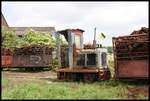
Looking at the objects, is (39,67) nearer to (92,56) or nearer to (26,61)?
(26,61)

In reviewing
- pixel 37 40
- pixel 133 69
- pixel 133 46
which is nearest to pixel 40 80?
pixel 133 69

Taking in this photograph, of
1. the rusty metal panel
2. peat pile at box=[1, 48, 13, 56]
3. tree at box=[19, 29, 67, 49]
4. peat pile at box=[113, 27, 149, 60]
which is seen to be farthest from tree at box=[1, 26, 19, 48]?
the rusty metal panel

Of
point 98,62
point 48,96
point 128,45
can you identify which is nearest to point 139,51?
point 128,45

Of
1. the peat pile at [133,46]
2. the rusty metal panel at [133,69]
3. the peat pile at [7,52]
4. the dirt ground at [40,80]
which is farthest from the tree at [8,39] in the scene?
the rusty metal panel at [133,69]

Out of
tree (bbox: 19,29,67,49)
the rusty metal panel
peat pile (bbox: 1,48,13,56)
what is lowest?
the rusty metal panel

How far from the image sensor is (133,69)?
34.4 feet

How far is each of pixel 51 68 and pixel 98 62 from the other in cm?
1063

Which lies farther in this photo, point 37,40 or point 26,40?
point 26,40

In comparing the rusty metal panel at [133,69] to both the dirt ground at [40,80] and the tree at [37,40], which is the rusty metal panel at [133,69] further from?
the tree at [37,40]

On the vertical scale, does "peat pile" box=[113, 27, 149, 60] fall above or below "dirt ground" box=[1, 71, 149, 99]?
above

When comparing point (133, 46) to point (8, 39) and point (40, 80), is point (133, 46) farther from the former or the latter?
point (8, 39)

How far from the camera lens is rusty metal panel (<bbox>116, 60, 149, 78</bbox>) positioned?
10242 mm

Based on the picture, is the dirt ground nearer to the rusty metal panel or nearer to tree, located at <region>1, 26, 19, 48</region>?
the rusty metal panel

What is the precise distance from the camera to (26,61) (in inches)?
834
